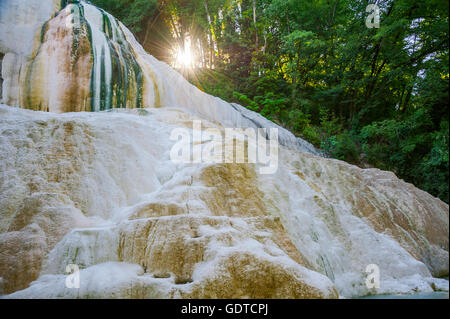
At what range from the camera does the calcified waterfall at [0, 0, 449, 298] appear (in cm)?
177

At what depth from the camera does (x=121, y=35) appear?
8.45 metres

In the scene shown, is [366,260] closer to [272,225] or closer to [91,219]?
[272,225]

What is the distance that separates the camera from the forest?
6.81m

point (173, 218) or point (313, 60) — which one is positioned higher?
point (313, 60)

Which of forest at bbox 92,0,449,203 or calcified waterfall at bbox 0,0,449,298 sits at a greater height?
forest at bbox 92,0,449,203

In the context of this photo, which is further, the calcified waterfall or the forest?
the forest

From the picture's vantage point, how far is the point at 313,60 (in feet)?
39.6

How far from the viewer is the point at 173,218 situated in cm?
217

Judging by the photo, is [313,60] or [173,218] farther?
[313,60]

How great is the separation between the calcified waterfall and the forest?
1.27 meters

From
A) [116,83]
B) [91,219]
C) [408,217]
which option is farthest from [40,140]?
[408,217]

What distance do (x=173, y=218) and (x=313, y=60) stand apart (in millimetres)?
11745

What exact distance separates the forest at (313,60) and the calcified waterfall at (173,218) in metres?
1.27
